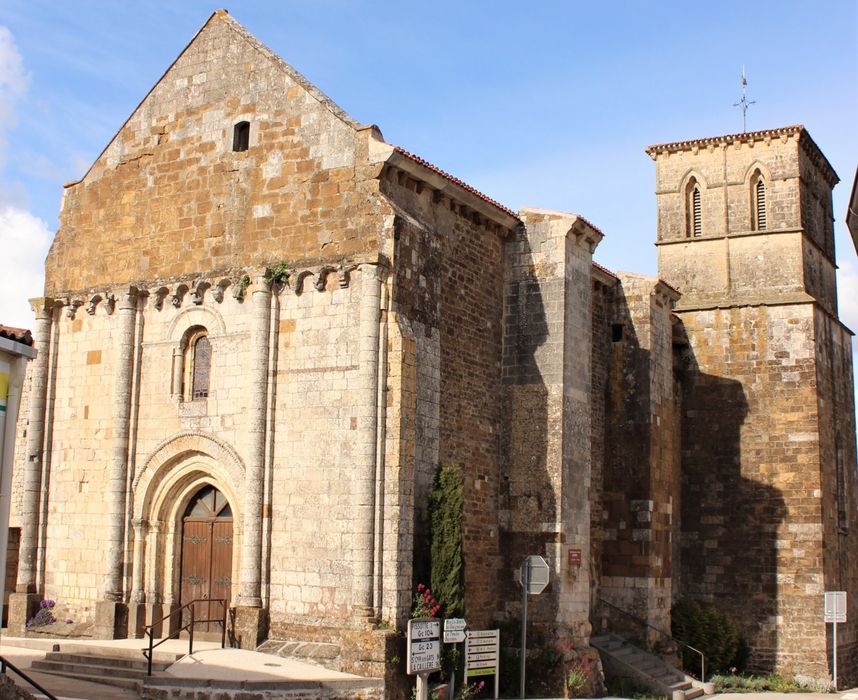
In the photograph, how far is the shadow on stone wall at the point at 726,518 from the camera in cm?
2617

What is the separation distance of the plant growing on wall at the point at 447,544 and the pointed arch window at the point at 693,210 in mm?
14781

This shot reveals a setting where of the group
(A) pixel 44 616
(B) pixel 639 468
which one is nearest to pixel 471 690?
(B) pixel 639 468

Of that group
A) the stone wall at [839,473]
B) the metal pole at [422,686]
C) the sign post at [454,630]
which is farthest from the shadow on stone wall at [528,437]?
the stone wall at [839,473]

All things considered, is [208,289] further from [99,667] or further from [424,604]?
[424,604]

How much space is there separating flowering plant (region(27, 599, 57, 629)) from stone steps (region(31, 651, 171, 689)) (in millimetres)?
2128

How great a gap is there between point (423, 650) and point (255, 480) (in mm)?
4216

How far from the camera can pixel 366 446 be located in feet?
56.4

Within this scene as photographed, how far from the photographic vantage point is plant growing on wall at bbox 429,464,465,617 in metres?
17.5

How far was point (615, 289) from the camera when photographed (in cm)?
2470

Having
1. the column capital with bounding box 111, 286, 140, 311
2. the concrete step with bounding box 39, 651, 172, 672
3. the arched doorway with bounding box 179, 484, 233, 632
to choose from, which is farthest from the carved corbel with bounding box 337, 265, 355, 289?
the concrete step with bounding box 39, 651, 172, 672

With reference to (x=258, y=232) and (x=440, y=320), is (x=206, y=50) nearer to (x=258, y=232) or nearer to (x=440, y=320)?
(x=258, y=232)

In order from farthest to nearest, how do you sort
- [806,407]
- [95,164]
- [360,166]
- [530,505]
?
1. [806,407]
2. [95,164]
3. [530,505]
4. [360,166]

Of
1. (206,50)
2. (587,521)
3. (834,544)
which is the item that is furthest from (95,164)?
(834,544)

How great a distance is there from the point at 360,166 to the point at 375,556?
6.35 m
